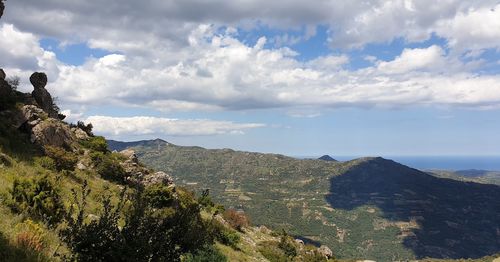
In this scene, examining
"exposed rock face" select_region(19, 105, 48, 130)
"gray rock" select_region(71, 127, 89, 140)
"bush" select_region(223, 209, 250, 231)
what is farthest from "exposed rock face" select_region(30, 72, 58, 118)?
"bush" select_region(223, 209, 250, 231)

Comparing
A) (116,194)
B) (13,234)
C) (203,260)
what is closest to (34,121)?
(116,194)

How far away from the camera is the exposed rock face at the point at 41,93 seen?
37.5 metres

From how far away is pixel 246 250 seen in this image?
104 ft

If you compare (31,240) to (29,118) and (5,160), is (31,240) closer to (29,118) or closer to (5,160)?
(5,160)

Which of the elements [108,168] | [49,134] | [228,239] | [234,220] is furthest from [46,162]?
[234,220]

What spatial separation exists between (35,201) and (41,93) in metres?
28.0

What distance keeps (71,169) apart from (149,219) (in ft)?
68.0

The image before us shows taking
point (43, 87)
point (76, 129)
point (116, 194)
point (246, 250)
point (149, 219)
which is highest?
point (43, 87)

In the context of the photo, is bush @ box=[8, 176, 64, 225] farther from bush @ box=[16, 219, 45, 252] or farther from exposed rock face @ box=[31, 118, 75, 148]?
exposed rock face @ box=[31, 118, 75, 148]

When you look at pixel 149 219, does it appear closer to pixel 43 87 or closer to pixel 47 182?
pixel 47 182

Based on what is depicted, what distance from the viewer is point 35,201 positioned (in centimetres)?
1399

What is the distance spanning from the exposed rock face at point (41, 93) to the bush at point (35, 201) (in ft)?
85.2

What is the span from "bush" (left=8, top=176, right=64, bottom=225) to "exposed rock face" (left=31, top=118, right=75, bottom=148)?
15.3 meters

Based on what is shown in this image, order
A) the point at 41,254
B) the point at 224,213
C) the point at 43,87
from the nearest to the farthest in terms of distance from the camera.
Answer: the point at 41,254, the point at 43,87, the point at 224,213
